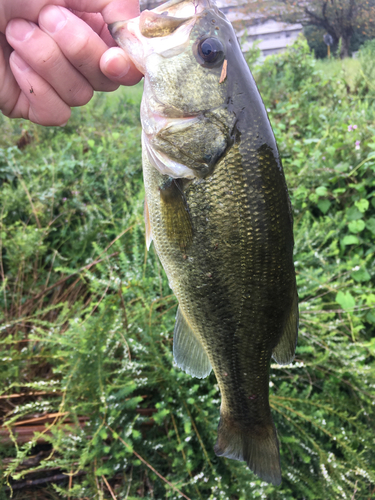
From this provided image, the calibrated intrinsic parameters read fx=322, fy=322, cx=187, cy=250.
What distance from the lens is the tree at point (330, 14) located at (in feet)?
9.25

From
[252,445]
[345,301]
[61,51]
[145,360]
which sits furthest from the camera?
[345,301]

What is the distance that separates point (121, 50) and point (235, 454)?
4.88 ft

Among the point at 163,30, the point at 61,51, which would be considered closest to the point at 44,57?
the point at 61,51

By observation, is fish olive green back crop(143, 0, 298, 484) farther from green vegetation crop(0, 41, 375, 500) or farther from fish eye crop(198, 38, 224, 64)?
green vegetation crop(0, 41, 375, 500)

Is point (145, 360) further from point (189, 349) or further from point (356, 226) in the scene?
point (356, 226)

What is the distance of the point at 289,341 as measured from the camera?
114cm

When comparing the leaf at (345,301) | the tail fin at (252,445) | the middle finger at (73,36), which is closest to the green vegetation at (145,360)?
the leaf at (345,301)

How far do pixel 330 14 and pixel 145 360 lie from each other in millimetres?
3895

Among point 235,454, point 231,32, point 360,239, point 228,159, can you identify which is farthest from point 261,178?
point 360,239

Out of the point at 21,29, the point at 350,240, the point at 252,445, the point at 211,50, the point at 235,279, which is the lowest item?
the point at 350,240

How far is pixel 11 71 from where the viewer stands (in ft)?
4.19

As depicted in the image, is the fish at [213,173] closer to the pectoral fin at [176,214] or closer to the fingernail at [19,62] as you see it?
the pectoral fin at [176,214]

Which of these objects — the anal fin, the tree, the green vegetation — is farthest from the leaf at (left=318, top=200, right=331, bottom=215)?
the anal fin

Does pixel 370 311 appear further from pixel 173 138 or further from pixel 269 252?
pixel 173 138
